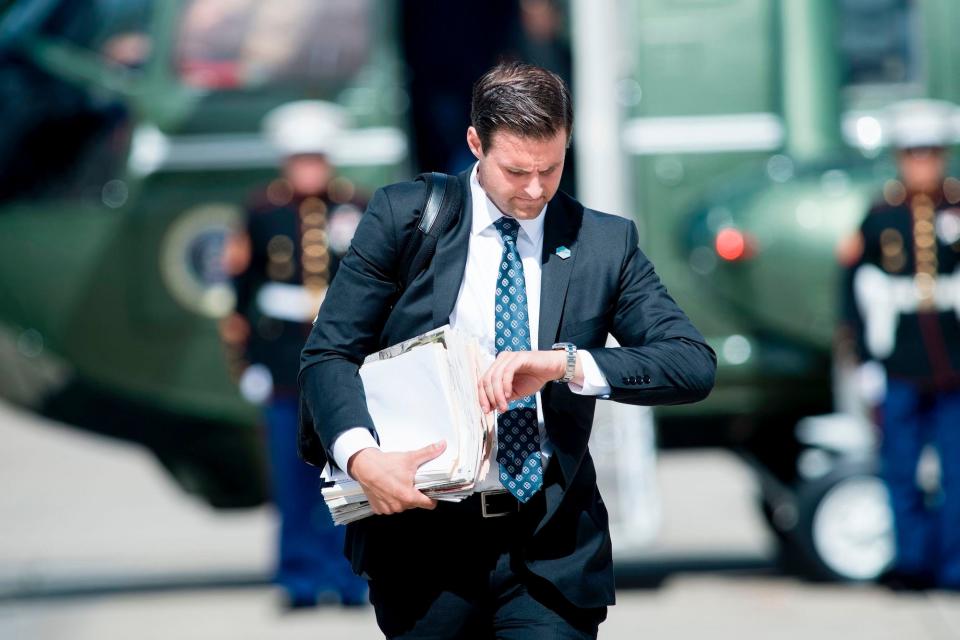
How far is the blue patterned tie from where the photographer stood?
255cm

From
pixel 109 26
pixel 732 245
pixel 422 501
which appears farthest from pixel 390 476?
pixel 109 26

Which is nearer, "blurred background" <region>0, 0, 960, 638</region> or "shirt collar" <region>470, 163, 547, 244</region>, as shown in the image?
"shirt collar" <region>470, 163, 547, 244</region>

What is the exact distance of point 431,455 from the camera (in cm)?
241

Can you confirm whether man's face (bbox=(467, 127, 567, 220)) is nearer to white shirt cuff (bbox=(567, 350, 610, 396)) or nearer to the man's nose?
the man's nose

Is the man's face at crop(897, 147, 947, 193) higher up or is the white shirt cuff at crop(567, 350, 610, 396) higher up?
the man's face at crop(897, 147, 947, 193)

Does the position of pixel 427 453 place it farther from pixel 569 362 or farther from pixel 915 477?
pixel 915 477

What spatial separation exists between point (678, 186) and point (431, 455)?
13.1 ft

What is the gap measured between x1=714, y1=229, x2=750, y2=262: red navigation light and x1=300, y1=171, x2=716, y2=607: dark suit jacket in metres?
3.37

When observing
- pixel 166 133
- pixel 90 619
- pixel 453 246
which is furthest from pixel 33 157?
pixel 453 246

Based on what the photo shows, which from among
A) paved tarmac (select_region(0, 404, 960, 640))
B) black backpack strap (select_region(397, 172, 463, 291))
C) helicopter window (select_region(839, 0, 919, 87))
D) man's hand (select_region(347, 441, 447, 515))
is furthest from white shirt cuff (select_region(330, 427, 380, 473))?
helicopter window (select_region(839, 0, 919, 87))

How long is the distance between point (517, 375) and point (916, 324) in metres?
3.77

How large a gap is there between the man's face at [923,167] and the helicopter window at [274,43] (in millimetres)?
2140

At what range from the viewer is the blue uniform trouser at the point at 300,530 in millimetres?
5949

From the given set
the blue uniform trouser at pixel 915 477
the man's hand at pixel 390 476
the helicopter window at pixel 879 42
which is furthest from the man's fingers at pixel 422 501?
the helicopter window at pixel 879 42
